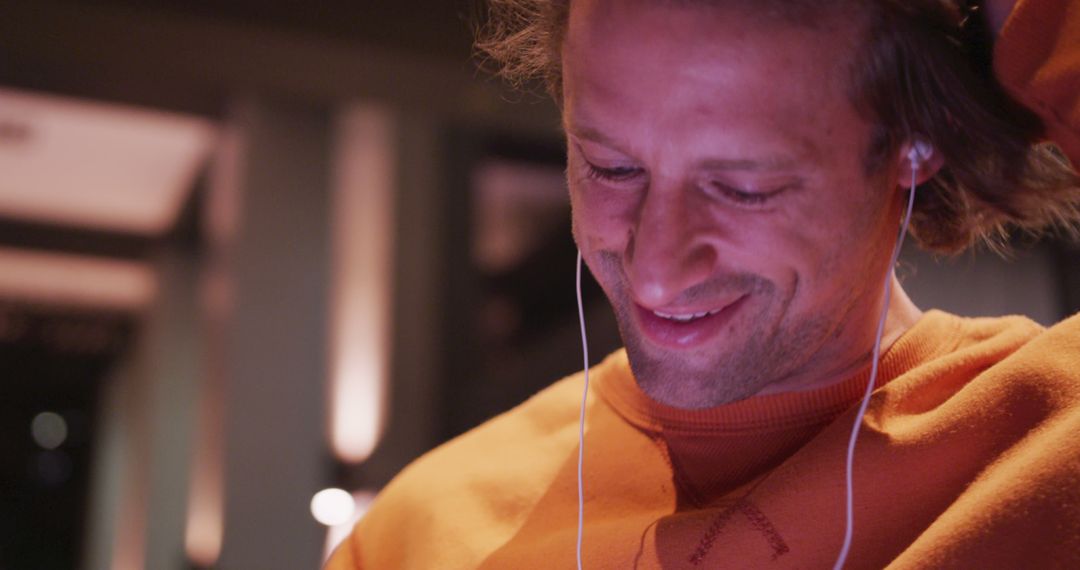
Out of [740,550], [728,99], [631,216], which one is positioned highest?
[728,99]

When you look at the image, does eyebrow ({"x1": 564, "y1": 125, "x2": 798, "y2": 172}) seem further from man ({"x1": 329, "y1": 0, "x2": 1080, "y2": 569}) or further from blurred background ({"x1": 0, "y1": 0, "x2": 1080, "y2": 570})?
blurred background ({"x1": 0, "y1": 0, "x2": 1080, "y2": 570})

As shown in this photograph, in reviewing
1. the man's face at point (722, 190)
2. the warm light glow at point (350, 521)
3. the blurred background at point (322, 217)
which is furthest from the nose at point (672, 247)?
the warm light glow at point (350, 521)

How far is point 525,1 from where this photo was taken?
4.10ft

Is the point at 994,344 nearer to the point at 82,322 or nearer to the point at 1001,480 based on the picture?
the point at 1001,480

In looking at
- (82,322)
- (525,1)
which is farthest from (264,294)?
(82,322)

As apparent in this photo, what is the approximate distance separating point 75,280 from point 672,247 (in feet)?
21.1

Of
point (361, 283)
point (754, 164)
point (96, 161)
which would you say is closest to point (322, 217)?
point (361, 283)

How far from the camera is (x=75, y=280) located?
662 cm

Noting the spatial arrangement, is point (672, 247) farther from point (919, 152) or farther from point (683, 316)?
point (919, 152)

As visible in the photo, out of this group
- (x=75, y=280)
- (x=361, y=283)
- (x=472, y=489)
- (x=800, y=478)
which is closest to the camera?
(x=800, y=478)

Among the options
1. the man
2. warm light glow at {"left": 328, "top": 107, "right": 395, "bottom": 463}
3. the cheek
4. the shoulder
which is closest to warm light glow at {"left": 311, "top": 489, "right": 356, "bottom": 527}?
warm light glow at {"left": 328, "top": 107, "right": 395, "bottom": 463}

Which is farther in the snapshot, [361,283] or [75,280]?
[75,280]

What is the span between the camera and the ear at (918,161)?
0.95m

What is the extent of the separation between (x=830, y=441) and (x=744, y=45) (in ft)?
1.08
